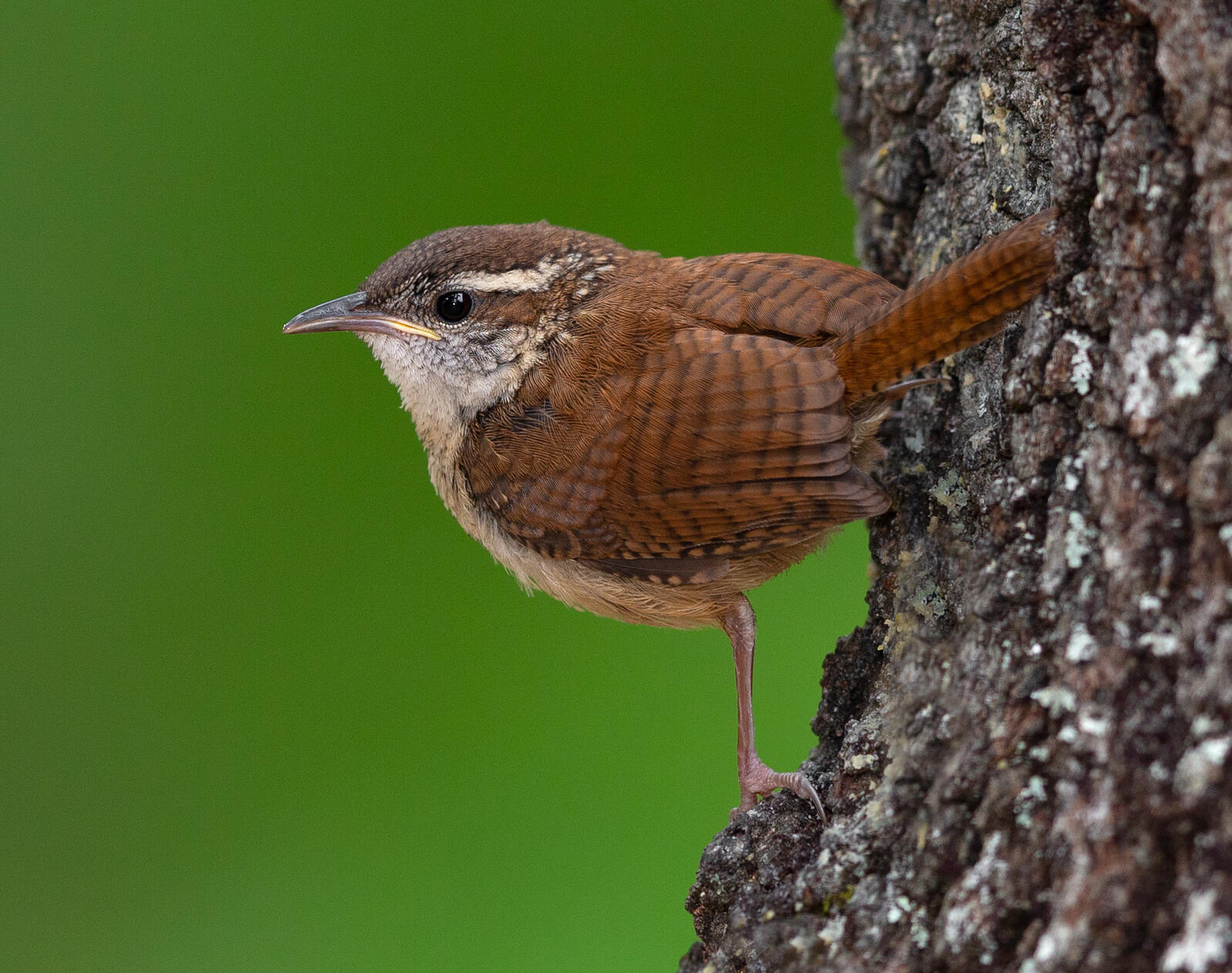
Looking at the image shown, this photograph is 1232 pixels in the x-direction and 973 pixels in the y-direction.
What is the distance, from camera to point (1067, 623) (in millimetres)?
1970

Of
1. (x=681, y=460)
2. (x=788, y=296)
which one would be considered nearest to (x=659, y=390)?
(x=681, y=460)

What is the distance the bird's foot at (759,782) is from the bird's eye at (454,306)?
4.75 feet

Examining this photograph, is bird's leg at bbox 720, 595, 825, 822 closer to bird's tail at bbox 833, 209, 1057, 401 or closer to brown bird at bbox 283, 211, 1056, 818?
brown bird at bbox 283, 211, 1056, 818

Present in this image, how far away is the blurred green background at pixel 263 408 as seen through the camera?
4.69 metres

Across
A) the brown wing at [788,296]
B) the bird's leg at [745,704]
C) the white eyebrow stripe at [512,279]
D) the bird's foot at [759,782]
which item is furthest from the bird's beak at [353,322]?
the bird's foot at [759,782]

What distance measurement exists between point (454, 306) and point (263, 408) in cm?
167

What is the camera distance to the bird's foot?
8.50 ft

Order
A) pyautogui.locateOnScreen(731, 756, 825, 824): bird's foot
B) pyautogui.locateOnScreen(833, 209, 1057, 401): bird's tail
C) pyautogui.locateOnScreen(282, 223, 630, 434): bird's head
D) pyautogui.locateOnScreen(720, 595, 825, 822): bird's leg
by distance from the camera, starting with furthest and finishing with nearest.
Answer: pyautogui.locateOnScreen(282, 223, 630, 434): bird's head < pyautogui.locateOnScreen(720, 595, 825, 822): bird's leg < pyautogui.locateOnScreen(731, 756, 825, 824): bird's foot < pyautogui.locateOnScreen(833, 209, 1057, 401): bird's tail

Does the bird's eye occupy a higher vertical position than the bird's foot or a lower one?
higher

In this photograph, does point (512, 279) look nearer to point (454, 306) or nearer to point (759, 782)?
point (454, 306)

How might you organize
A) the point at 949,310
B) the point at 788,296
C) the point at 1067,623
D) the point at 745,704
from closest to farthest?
the point at 1067,623 < the point at 949,310 < the point at 788,296 < the point at 745,704

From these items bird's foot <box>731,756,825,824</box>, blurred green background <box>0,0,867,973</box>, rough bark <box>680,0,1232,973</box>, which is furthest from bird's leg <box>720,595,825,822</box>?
blurred green background <box>0,0,867,973</box>

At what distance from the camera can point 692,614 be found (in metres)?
3.28

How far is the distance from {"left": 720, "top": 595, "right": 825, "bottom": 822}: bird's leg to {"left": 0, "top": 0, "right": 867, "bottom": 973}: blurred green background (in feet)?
4.24
